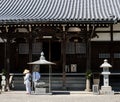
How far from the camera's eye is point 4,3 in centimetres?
2666

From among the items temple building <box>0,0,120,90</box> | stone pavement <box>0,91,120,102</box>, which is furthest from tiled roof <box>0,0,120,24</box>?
stone pavement <box>0,91,120,102</box>

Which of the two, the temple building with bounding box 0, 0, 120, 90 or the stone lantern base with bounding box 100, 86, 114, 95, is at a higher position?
the temple building with bounding box 0, 0, 120, 90

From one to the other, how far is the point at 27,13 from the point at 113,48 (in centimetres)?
582

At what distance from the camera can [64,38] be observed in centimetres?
2109

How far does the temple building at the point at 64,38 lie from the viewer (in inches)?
809

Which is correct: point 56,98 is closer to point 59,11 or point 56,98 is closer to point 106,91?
point 106,91

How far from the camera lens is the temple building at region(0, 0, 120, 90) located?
20.6 m

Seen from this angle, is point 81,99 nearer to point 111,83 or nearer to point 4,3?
point 111,83

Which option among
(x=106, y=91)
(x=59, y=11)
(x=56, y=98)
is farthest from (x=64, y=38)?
(x=56, y=98)

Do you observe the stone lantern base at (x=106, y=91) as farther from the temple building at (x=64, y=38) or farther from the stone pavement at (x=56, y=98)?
the temple building at (x=64, y=38)

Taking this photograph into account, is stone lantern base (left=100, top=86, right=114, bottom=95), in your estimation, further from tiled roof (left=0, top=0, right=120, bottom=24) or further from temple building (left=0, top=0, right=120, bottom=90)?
tiled roof (left=0, top=0, right=120, bottom=24)

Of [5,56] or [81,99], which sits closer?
[81,99]

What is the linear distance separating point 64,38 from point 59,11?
10.4 feet

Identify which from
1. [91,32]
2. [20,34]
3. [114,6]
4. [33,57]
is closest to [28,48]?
[33,57]
